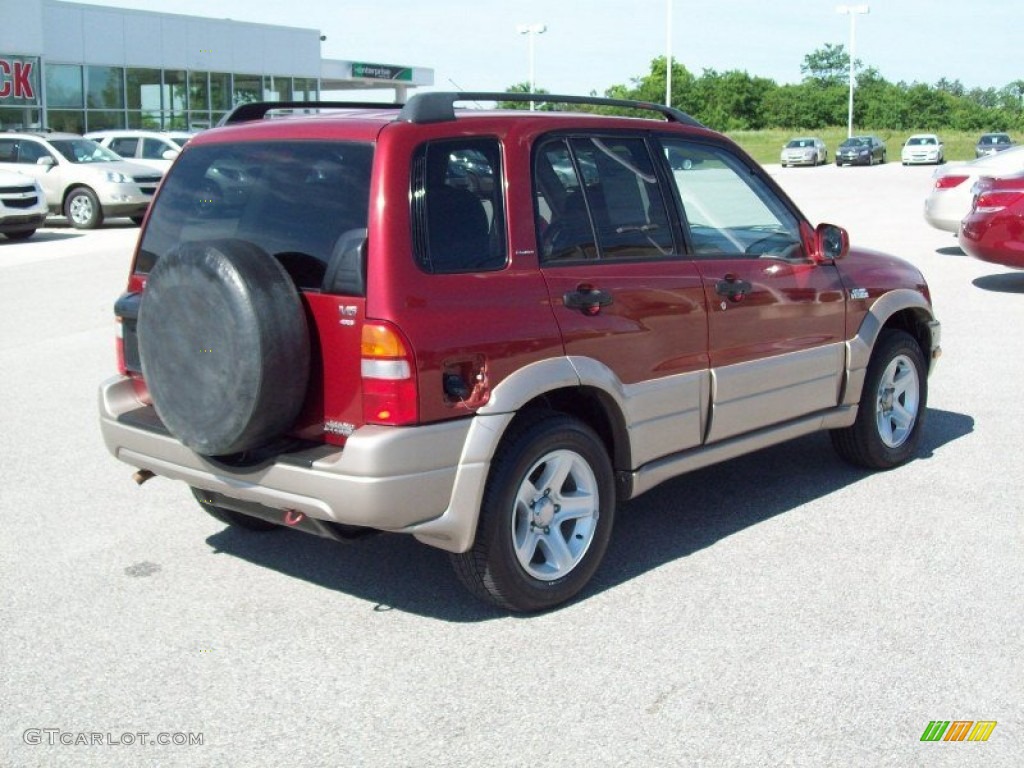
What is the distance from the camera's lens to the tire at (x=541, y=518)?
4570mm

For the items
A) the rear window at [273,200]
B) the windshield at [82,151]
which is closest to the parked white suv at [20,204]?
the windshield at [82,151]

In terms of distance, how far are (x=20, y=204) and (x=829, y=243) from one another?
57.3ft

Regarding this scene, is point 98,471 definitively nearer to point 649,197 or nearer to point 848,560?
A: point 649,197

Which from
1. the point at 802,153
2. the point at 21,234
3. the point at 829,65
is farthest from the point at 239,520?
the point at 829,65

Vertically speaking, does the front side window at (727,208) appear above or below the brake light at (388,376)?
above

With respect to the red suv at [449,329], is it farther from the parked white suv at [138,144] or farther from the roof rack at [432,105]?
the parked white suv at [138,144]

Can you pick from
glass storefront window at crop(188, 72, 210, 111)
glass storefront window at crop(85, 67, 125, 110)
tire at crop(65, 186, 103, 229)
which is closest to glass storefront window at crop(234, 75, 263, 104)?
glass storefront window at crop(188, 72, 210, 111)

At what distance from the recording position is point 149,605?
4918 millimetres

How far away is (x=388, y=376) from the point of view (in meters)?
4.23

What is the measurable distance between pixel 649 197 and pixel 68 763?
318 cm

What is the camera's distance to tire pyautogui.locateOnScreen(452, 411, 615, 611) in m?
4.57

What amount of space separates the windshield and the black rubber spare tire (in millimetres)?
20820

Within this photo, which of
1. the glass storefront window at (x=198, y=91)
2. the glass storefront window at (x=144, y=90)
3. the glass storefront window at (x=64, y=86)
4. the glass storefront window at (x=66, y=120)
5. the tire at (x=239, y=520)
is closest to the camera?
the tire at (x=239, y=520)

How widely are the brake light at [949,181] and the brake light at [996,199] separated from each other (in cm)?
373
